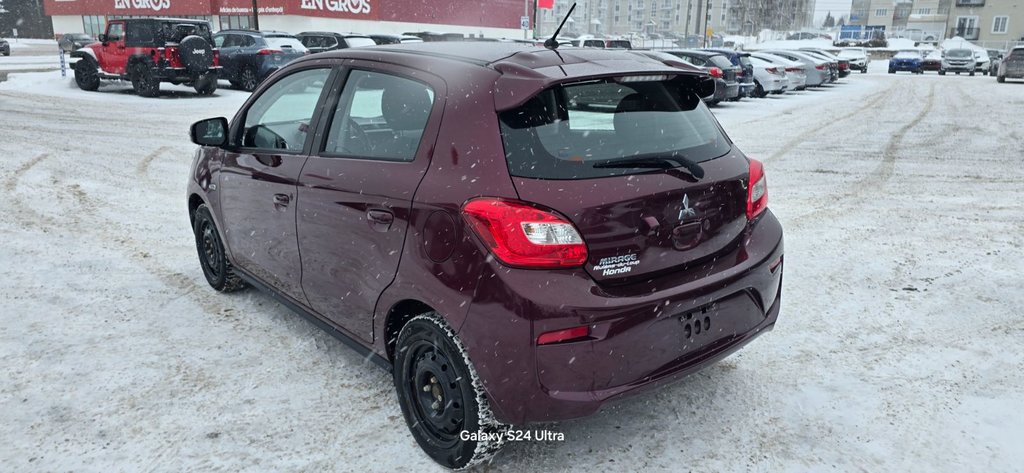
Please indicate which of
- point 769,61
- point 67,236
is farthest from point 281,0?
point 67,236

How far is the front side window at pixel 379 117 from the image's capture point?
9.58ft

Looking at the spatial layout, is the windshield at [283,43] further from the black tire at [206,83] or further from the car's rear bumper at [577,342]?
the car's rear bumper at [577,342]

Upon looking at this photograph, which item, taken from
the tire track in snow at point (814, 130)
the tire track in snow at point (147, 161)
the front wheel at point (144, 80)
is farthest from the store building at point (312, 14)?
the tire track in snow at point (147, 161)

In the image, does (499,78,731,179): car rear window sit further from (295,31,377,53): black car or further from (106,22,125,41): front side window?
(295,31,377,53): black car

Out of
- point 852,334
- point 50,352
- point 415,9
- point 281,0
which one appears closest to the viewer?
point 50,352

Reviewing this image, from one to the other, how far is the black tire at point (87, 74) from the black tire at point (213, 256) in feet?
52.9

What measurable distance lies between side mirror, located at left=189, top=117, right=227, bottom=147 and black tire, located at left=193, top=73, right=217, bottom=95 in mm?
14747

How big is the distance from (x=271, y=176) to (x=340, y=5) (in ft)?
152

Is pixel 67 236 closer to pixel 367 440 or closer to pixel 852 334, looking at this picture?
pixel 367 440

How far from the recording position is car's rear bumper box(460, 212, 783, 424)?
2.41 metres

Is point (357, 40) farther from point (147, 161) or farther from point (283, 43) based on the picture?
point (147, 161)

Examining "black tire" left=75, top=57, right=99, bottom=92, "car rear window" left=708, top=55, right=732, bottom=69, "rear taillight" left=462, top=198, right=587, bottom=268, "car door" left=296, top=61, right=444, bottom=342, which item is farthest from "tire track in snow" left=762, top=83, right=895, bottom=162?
"black tire" left=75, top=57, right=99, bottom=92

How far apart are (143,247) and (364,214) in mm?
3654

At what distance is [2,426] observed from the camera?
3.10m
